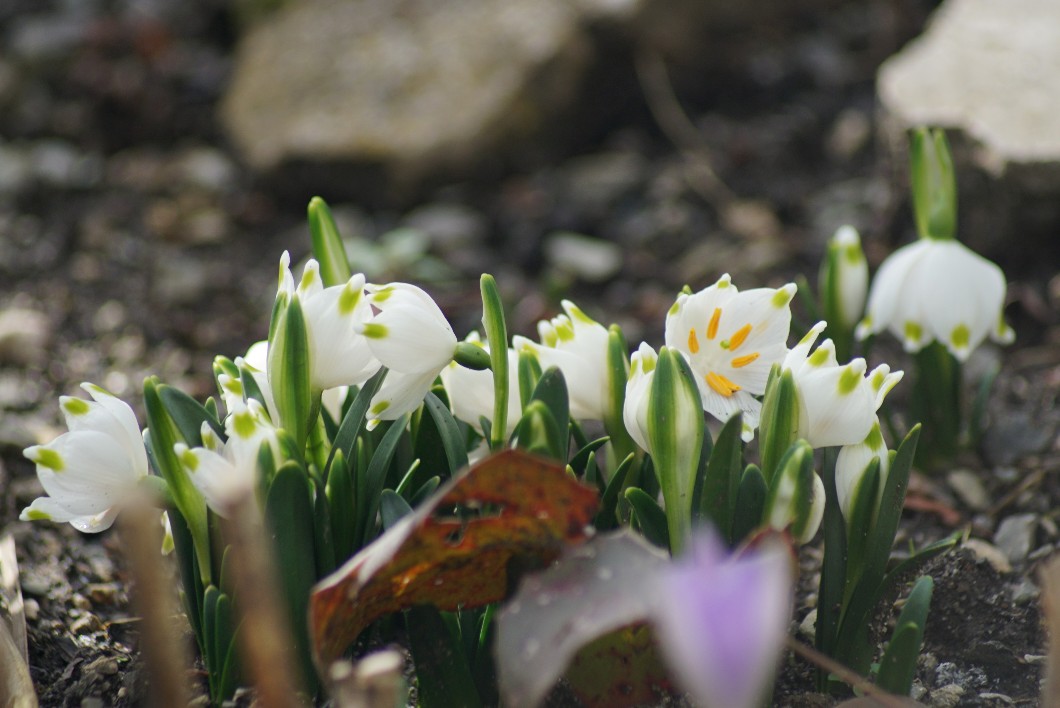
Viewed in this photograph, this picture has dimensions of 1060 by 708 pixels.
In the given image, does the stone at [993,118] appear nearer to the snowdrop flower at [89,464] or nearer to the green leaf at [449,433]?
the green leaf at [449,433]

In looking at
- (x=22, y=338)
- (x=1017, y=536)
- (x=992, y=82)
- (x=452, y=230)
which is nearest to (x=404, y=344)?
(x=1017, y=536)

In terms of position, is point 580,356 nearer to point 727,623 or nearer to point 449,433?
point 449,433

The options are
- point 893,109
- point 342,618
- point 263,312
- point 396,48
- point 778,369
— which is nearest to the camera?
point 342,618

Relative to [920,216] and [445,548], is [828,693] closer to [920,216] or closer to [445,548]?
[445,548]

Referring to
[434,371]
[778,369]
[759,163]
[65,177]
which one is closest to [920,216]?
[778,369]

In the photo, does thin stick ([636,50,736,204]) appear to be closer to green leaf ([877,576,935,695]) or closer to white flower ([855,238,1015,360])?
white flower ([855,238,1015,360])
